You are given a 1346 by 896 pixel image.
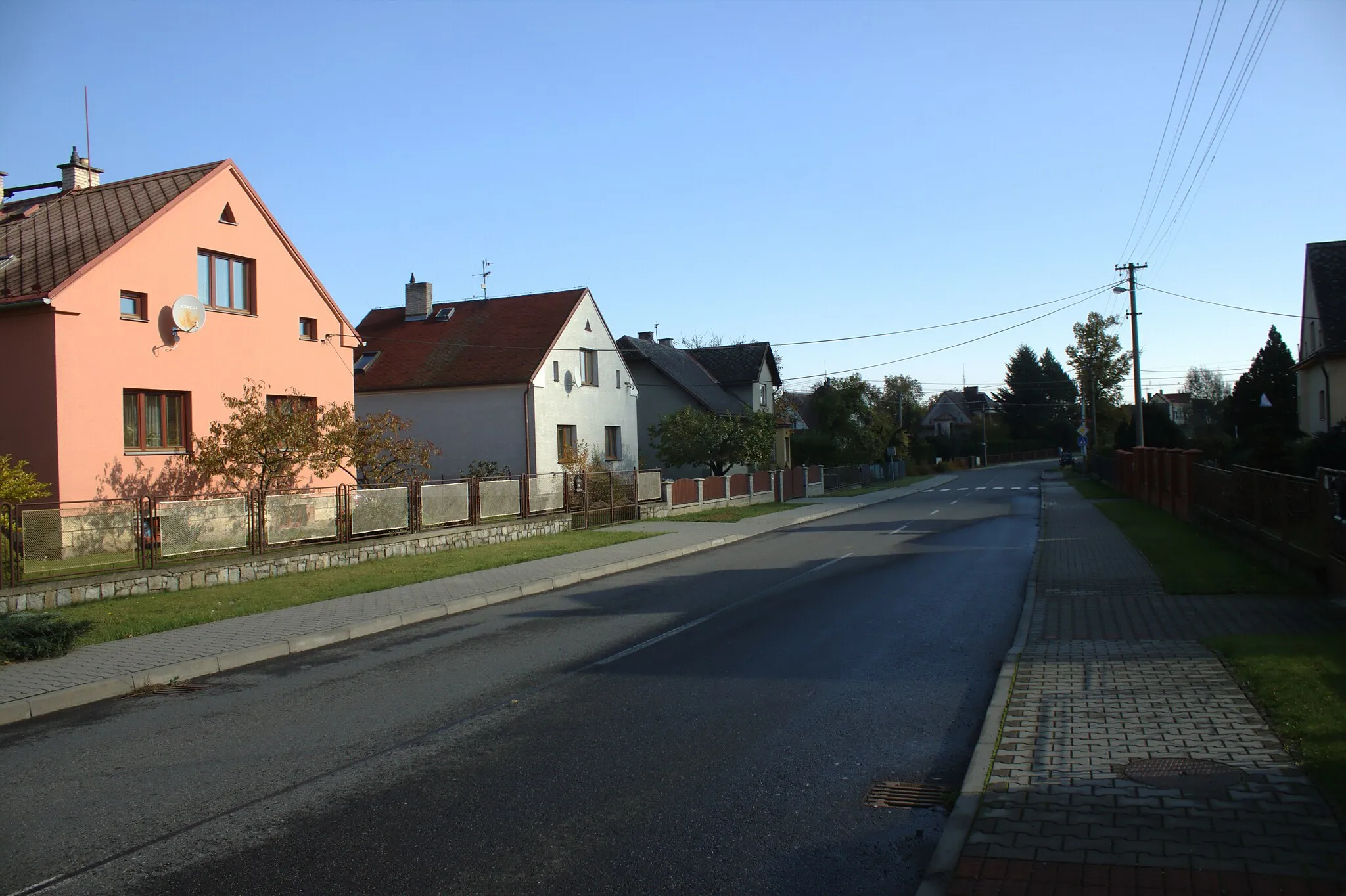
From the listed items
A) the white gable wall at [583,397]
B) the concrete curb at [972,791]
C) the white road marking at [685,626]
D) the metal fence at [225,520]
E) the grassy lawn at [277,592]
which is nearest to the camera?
the concrete curb at [972,791]

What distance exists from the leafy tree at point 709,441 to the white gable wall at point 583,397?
5.93 ft

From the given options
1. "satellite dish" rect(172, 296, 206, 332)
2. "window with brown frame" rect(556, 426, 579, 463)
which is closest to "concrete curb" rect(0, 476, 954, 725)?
"satellite dish" rect(172, 296, 206, 332)

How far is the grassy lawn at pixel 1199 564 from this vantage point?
1205cm

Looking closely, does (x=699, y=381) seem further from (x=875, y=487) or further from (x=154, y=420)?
(x=154, y=420)

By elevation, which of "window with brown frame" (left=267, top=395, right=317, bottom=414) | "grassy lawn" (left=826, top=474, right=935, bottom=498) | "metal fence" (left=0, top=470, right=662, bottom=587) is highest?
"window with brown frame" (left=267, top=395, right=317, bottom=414)

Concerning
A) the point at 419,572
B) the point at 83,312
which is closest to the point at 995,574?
the point at 419,572

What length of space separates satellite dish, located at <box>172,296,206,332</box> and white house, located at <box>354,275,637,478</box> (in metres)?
13.8

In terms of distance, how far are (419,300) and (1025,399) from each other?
9094 cm

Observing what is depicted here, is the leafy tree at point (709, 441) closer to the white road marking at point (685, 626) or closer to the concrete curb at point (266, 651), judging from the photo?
the concrete curb at point (266, 651)

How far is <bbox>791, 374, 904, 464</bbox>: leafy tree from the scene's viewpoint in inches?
2253

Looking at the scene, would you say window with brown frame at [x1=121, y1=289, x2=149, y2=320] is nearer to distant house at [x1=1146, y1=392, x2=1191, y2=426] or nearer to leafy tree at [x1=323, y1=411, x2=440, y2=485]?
leafy tree at [x1=323, y1=411, x2=440, y2=485]

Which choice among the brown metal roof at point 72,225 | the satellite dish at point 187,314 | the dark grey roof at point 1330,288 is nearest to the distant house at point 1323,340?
the dark grey roof at point 1330,288

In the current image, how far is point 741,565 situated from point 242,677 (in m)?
10.1

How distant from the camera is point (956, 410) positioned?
435 feet
